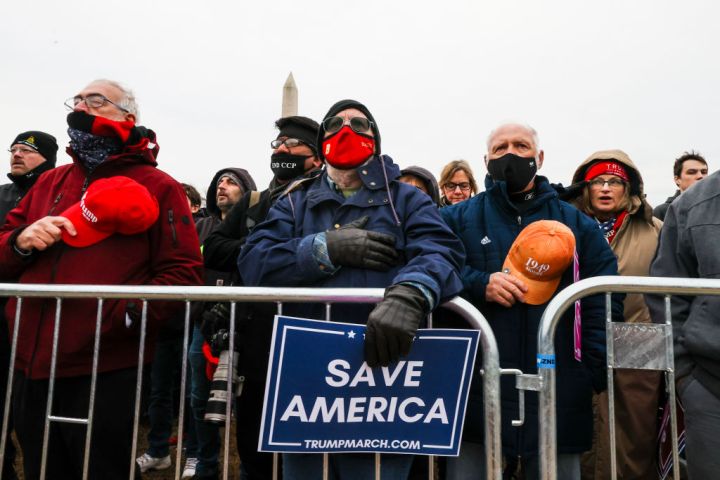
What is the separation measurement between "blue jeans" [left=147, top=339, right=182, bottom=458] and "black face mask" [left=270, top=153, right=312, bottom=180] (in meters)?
1.90

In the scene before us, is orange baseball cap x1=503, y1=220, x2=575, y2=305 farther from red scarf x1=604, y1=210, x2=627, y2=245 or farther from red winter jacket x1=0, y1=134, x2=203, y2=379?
red winter jacket x1=0, y1=134, x2=203, y2=379

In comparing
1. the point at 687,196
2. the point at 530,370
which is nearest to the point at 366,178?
the point at 530,370

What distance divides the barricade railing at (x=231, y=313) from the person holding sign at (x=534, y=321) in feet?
1.07

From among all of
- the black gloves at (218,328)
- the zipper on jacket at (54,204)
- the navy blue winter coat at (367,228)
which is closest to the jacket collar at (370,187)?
the navy blue winter coat at (367,228)

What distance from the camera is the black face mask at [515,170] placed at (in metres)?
2.56

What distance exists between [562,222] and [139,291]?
6.04ft

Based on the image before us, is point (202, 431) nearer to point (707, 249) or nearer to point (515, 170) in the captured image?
point (515, 170)

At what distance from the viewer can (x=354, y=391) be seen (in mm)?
1918

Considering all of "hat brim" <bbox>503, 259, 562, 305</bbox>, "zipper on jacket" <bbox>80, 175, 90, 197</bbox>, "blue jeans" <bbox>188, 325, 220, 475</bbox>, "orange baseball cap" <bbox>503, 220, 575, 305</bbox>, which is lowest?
"blue jeans" <bbox>188, 325, 220, 475</bbox>

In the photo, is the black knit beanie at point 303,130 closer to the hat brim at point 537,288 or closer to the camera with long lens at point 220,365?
the camera with long lens at point 220,365

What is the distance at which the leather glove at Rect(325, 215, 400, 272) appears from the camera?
196 centimetres

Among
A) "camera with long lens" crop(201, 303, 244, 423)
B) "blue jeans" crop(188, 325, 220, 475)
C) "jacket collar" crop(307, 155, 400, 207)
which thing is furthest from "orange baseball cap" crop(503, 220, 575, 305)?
"blue jeans" crop(188, 325, 220, 475)

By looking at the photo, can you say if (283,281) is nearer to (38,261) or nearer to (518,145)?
(38,261)

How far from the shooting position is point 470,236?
252 cm
